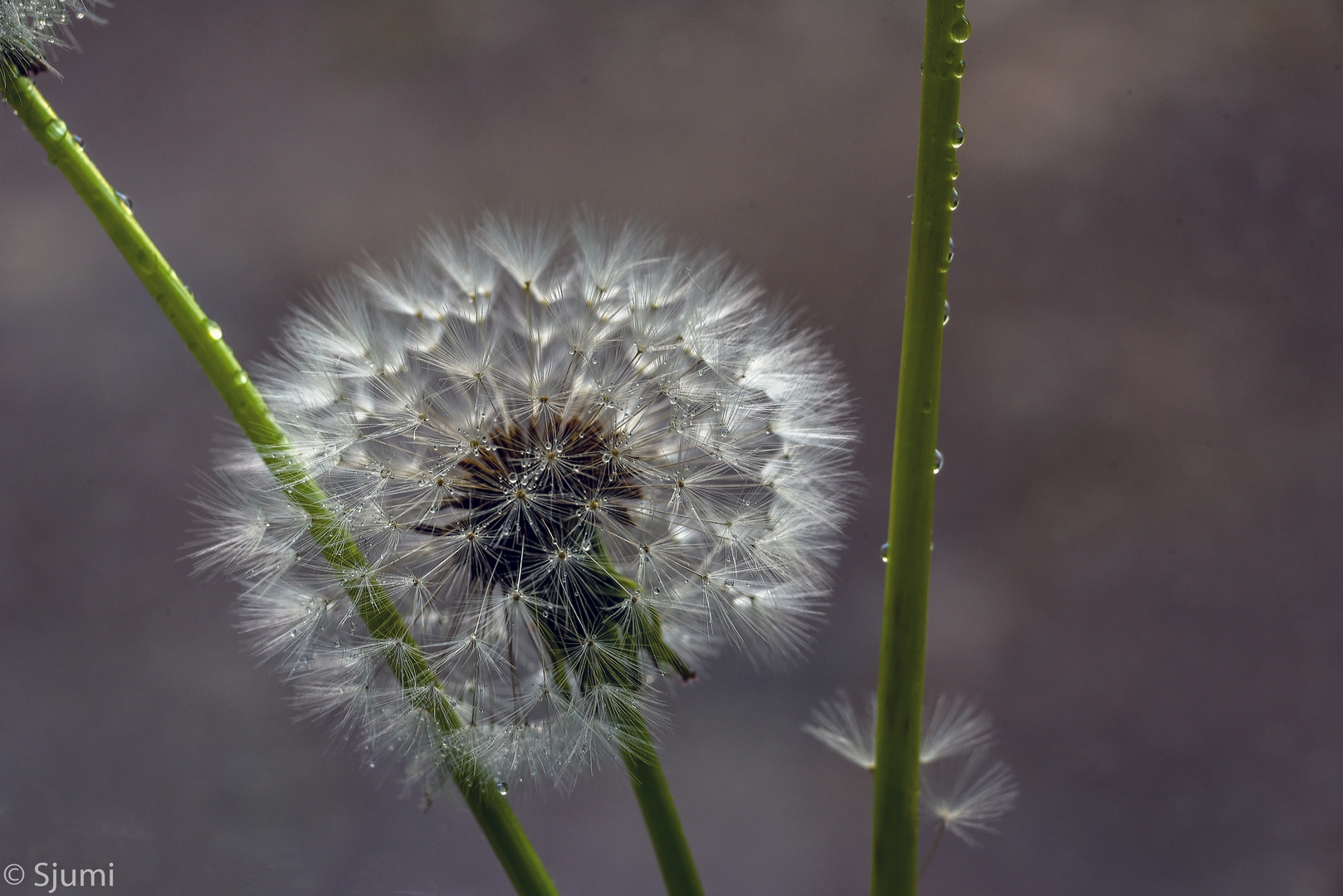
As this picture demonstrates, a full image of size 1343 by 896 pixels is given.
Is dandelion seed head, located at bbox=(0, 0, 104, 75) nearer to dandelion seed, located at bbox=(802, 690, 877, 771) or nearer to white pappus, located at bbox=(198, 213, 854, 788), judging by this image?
white pappus, located at bbox=(198, 213, 854, 788)

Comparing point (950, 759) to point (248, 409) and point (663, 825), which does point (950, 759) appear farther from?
point (248, 409)

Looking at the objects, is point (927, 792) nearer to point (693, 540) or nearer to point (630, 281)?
point (693, 540)

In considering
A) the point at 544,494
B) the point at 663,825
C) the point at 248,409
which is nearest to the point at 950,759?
the point at 663,825

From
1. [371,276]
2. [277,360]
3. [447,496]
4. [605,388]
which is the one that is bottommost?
[447,496]

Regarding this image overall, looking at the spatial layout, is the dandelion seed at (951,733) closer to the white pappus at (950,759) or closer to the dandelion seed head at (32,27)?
the white pappus at (950,759)

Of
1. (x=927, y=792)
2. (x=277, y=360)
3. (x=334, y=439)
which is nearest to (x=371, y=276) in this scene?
(x=277, y=360)

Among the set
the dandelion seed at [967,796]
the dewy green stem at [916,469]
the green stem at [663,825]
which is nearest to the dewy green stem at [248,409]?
the green stem at [663,825]

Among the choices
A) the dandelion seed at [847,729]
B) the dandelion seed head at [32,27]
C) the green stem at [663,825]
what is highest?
the dandelion seed head at [32,27]
